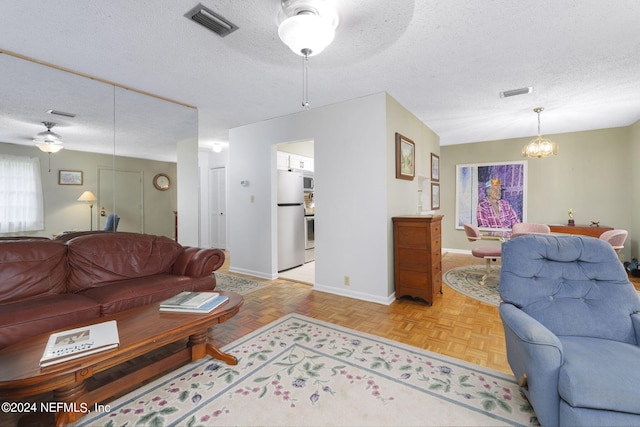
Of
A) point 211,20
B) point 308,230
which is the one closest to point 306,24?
point 211,20

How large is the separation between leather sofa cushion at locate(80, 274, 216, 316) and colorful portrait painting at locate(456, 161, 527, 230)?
5550 mm

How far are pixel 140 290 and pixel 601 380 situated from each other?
296cm

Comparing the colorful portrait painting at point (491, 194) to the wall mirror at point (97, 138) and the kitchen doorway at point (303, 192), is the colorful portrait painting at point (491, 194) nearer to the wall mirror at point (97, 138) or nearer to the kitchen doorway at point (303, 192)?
the kitchen doorway at point (303, 192)

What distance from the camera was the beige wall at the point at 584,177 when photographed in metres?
4.84

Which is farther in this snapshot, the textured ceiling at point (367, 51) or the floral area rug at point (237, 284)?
the floral area rug at point (237, 284)

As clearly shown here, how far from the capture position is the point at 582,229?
479 cm

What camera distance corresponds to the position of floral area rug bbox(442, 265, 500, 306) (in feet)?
11.7

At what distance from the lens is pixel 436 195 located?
19.0 ft

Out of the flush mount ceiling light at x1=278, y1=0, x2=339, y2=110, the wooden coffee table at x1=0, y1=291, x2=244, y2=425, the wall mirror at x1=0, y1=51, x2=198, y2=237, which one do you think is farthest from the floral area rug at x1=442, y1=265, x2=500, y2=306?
the wall mirror at x1=0, y1=51, x2=198, y2=237

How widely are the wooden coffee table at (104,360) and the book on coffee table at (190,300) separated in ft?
0.24

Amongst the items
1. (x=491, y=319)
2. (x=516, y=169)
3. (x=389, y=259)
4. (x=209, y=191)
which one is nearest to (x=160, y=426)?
(x=389, y=259)

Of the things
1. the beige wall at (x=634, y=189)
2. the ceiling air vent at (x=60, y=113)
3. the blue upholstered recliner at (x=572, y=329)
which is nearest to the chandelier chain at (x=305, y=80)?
the blue upholstered recliner at (x=572, y=329)

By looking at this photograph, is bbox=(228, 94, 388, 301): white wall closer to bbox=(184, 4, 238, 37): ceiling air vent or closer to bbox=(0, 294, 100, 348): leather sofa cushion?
bbox=(184, 4, 238, 37): ceiling air vent

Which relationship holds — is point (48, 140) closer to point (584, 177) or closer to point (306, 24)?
point (306, 24)
